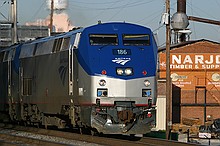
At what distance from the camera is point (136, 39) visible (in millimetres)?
18391

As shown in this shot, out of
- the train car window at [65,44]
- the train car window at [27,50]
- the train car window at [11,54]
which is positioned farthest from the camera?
the train car window at [11,54]

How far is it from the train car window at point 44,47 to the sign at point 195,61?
85.0 feet

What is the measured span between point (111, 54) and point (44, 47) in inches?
175

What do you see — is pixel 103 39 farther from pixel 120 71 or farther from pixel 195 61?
pixel 195 61

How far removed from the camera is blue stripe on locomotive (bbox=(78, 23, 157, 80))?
57.3ft

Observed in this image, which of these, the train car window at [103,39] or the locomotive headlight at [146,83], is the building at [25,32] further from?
the locomotive headlight at [146,83]

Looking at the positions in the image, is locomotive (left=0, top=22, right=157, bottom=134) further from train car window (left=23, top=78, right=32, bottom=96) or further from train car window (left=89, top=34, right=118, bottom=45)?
train car window (left=23, top=78, right=32, bottom=96)

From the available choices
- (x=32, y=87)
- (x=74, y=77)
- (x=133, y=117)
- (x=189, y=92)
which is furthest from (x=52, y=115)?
(x=189, y=92)

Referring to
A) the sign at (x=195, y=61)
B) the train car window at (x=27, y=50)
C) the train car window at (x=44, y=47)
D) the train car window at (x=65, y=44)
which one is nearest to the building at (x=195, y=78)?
the sign at (x=195, y=61)

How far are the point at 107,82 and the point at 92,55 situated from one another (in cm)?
99

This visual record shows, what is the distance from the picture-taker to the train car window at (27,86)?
906 inches

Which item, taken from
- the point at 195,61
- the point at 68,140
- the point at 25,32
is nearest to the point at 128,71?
A: the point at 68,140

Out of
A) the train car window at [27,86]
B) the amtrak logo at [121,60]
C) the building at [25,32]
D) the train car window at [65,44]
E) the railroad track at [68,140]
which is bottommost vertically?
the railroad track at [68,140]

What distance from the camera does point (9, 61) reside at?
26.4m
